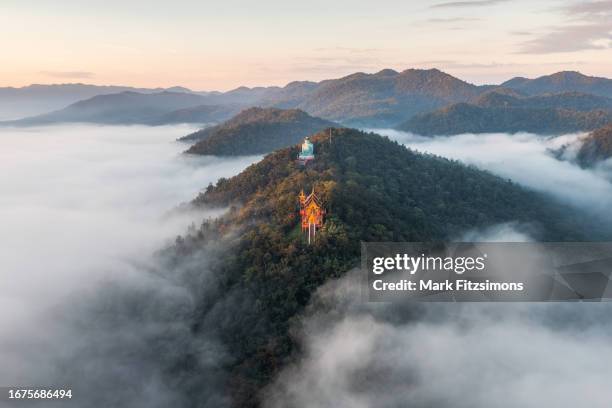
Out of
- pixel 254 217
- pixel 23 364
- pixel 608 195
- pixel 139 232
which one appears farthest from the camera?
pixel 608 195

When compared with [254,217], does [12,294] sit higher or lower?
lower

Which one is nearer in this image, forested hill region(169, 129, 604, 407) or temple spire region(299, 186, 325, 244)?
forested hill region(169, 129, 604, 407)

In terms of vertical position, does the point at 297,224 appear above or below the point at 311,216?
below

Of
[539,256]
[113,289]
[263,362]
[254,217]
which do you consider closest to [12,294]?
[113,289]

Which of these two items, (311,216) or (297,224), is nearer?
(311,216)

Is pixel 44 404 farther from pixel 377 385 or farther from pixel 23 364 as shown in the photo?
pixel 377 385

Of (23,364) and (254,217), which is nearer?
(23,364)

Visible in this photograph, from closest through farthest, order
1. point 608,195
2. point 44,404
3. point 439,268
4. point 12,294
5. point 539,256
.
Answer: point 439,268
point 44,404
point 539,256
point 12,294
point 608,195

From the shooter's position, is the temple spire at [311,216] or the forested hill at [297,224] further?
the temple spire at [311,216]
